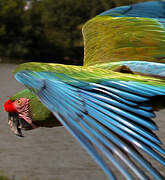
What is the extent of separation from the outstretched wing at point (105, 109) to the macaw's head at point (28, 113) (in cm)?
33

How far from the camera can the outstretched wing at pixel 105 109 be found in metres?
1.83

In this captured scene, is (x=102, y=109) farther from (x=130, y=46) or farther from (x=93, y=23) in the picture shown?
(x=93, y=23)

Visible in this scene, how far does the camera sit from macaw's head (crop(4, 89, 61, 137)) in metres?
2.83

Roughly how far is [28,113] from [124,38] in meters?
1.64

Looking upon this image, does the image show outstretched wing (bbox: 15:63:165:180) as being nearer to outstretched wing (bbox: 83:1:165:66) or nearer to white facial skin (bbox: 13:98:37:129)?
white facial skin (bbox: 13:98:37:129)

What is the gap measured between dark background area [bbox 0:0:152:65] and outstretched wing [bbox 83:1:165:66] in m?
24.1

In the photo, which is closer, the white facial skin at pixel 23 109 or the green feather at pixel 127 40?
the white facial skin at pixel 23 109

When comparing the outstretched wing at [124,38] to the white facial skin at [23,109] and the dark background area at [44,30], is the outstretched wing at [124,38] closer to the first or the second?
the white facial skin at [23,109]

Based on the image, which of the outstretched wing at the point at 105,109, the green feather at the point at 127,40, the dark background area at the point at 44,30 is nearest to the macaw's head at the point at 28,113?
the outstretched wing at the point at 105,109

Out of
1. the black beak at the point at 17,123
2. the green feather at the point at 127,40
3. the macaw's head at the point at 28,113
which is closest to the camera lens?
the macaw's head at the point at 28,113

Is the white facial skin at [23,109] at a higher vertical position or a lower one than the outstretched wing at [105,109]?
lower

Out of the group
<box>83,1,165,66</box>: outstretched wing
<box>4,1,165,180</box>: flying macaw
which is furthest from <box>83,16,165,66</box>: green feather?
<box>4,1,165,180</box>: flying macaw

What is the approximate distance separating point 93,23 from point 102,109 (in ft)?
7.92

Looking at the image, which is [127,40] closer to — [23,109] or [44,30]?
[23,109]
